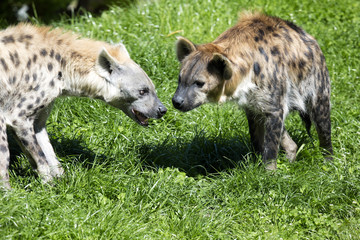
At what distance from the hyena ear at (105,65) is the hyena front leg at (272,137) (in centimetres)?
157

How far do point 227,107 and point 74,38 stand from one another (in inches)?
85.0

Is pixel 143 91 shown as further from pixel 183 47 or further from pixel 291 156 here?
pixel 291 156

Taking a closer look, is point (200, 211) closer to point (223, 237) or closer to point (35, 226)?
point (223, 237)

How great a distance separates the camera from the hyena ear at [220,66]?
5180 millimetres

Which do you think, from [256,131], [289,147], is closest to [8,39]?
[256,131]

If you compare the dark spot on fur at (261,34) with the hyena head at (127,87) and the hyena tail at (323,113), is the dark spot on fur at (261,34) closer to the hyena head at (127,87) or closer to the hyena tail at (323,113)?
the hyena tail at (323,113)

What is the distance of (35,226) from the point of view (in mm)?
4141

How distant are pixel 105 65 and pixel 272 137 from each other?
1.76 m

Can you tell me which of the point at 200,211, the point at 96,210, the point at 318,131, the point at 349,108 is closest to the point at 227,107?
the point at 318,131

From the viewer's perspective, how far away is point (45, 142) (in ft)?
17.5

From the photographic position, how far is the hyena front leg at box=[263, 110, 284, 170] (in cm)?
554

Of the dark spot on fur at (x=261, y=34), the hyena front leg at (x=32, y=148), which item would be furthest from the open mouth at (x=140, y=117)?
the dark spot on fur at (x=261, y=34)

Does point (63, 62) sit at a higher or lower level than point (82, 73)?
higher

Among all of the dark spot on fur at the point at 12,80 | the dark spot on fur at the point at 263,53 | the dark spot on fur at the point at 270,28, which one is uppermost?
the dark spot on fur at the point at 270,28
